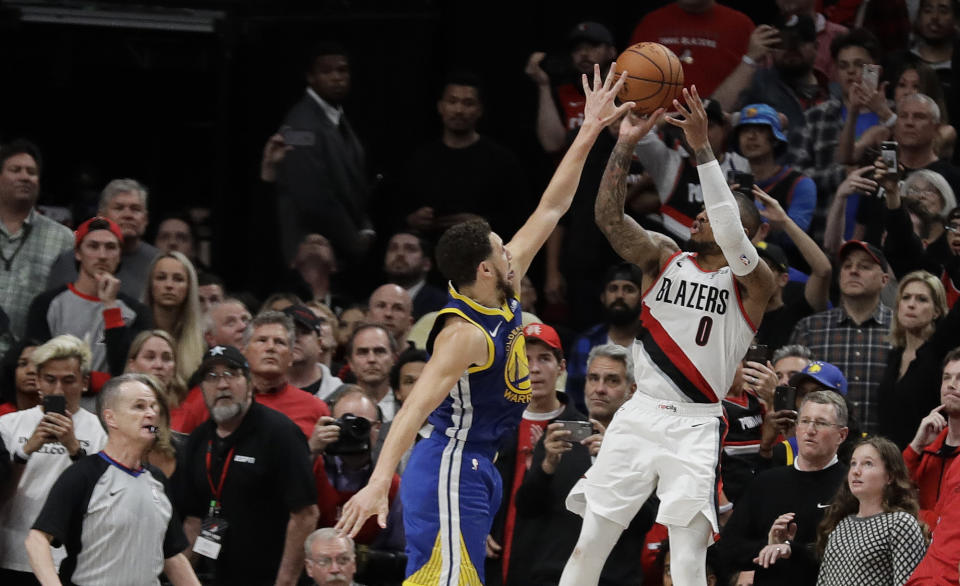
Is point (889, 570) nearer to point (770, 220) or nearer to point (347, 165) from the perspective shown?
point (770, 220)

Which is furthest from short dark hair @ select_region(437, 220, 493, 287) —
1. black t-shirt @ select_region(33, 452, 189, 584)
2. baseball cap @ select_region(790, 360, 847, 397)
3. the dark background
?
the dark background

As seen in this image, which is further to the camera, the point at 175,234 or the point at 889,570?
the point at 175,234

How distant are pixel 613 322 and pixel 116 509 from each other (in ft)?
12.7

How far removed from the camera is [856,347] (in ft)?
34.0

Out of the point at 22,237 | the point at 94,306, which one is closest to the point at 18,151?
the point at 22,237

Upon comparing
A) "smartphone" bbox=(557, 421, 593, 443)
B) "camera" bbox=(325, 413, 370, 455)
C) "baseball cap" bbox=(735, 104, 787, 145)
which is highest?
"baseball cap" bbox=(735, 104, 787, 145)

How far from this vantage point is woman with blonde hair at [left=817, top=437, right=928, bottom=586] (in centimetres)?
800

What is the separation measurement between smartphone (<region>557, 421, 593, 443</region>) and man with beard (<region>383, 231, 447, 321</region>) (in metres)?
3.73

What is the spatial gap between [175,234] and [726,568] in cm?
556

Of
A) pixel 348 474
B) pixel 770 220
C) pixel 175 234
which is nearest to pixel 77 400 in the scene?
pixel 348 474

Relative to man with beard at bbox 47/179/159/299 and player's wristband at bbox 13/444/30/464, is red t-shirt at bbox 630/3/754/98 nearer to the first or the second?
man with beard at bbox 47/179/159/299

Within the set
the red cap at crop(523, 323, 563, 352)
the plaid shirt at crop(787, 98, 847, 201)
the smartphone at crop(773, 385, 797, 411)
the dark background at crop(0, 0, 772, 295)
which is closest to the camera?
the smartphone at crop(773, 385, 797, 411)

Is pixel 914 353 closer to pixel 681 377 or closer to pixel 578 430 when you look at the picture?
pixel 681 377

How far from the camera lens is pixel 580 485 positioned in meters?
8.29
